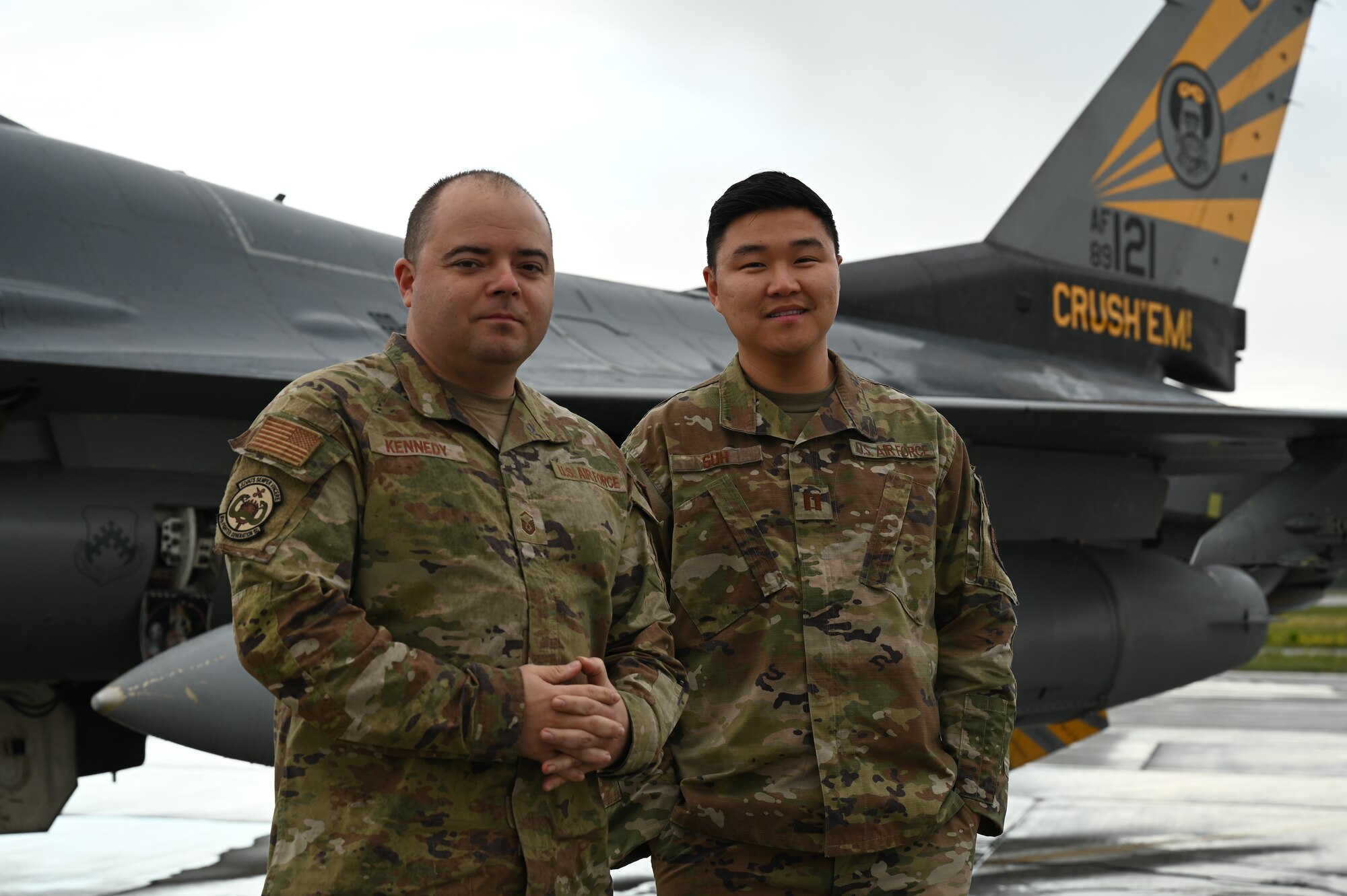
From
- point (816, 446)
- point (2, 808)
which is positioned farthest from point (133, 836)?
point (816, 446)

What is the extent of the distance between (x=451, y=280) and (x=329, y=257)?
3838 mm

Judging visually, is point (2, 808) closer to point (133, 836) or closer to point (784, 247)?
point (133, 836)

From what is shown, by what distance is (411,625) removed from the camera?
156cm

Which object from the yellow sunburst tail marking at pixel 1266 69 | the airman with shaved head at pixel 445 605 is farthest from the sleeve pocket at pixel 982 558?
the yellow sunburst tail marking at pixel 1266 69

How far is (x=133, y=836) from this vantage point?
6352 mm

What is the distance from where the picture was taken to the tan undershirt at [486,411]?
5.60ft

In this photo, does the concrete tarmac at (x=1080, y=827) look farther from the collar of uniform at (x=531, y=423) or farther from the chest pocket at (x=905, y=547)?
the collar of uniform at (x=531, y=423)

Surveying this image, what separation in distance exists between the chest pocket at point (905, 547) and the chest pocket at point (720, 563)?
0.52ft

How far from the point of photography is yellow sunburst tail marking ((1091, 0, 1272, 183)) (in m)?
8.69

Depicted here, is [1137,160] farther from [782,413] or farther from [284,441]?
[284,441]

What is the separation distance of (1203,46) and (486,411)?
8.87 m

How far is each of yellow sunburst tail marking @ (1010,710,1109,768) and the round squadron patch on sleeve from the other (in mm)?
5605

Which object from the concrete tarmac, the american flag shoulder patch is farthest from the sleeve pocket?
the concrete tarmac

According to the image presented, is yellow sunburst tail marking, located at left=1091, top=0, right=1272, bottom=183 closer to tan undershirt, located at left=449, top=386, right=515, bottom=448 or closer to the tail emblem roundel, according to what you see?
the tail emblem roundel
